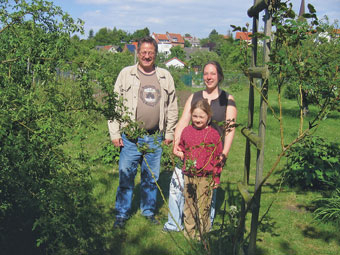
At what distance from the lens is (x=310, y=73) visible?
7.61 ft

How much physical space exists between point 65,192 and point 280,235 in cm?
299

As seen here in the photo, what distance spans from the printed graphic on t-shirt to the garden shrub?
2.40 metres

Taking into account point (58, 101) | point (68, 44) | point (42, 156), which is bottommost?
point (42, 156)

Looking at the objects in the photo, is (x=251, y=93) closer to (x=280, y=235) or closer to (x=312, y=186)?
(x=280, y=235)

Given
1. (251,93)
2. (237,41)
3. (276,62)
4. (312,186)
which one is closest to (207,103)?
(251,93)

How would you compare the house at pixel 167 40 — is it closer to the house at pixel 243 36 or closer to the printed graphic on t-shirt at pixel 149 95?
the printed graphic on t-shirt at pixel 149 95

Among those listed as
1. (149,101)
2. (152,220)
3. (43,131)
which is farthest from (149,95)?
(43,131)

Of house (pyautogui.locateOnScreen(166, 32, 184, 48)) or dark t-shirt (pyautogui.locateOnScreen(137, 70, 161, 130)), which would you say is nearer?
dark t-shirt (pyautogui.locateOnScreen(137, 70, 161, 130))

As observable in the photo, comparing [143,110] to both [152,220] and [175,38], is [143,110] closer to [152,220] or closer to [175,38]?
[152,220]

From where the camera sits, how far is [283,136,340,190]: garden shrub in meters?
5.66

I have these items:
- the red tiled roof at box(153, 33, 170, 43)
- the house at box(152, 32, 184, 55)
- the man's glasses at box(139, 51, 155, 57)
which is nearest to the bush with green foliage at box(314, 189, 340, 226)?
the man's glasses at box(139, 51, 155, 57)

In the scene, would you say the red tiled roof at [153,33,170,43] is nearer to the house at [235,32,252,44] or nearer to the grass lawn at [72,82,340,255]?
the grass lawn at [72,82,340,255]

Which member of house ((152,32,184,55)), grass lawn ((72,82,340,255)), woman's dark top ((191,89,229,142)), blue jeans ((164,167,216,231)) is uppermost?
house ((152,32,184,55))

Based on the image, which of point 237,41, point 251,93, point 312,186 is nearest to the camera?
point 237,41
